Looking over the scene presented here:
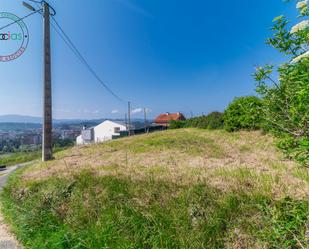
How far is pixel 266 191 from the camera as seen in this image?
2607 millimetres

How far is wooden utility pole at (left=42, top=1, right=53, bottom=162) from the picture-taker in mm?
7271

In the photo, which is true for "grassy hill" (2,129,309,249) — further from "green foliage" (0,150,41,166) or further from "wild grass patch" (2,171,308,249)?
"green foliage" (0,150,41,166)

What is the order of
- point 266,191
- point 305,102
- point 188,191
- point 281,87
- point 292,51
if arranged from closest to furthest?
point 305,102
point 292,51
point 281,87
point 266,191
point 188,191

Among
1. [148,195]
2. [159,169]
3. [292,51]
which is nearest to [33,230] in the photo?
[148,195]

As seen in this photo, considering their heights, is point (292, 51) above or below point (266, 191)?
above

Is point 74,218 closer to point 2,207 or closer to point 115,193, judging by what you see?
point 115,193

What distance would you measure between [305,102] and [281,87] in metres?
0.44

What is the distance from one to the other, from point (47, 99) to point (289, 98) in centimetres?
759

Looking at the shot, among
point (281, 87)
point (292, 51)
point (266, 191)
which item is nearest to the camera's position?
point (292, 51)

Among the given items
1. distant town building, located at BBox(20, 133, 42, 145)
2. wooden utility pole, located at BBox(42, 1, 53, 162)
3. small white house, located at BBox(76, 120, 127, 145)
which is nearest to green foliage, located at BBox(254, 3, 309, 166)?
wooden utility pole, located at BBox(42, 1, 53, 162)

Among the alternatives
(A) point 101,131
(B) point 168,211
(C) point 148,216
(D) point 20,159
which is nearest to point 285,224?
(B) point 168,211

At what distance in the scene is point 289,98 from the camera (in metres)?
2.04

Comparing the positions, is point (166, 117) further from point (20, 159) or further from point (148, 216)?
point (148, 216)

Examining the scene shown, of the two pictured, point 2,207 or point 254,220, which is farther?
point 2,207
